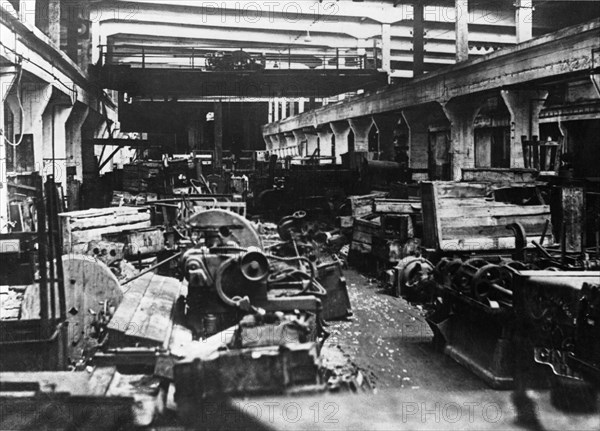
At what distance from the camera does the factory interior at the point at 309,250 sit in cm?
383

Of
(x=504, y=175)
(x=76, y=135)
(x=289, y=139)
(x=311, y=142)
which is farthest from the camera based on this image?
(x=289, y=139)

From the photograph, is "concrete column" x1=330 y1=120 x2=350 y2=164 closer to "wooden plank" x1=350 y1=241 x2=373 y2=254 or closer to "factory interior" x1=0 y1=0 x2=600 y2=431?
"factory interior" x1=0 y1=0 x2=600 y2=431

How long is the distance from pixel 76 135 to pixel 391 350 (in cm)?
1276

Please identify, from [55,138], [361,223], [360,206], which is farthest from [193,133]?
[361,223]

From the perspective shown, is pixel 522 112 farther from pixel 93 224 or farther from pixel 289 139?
pixel 289 139

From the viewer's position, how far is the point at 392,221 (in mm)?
9406

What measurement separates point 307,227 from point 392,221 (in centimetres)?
245

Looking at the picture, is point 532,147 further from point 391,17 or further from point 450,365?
point 391,17

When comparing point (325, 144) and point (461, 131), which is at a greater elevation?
point (325, 144)

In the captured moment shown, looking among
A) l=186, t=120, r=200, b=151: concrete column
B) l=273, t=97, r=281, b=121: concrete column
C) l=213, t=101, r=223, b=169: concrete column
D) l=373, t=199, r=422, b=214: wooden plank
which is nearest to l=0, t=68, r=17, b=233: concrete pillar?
l=373, t=199, r=422, b=214: wooden plank

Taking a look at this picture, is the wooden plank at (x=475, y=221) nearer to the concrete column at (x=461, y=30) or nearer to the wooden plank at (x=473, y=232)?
the wooden plank at (x=473, y=232)

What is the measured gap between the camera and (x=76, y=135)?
15.7 meters

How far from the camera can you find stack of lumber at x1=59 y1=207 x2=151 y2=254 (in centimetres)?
791

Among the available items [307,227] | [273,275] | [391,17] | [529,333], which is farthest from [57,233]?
[391,17]
